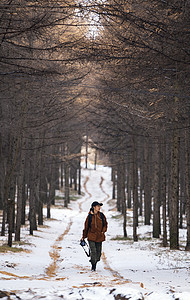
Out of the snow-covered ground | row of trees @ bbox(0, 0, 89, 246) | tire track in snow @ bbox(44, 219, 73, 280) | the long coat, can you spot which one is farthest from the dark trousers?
row of trees @ bbox(0, 0, 89, 246)

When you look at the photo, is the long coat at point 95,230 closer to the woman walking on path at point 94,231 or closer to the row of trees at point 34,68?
the woman walking on path at point 94,231

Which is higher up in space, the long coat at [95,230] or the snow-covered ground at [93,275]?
the long coat at [95,230]

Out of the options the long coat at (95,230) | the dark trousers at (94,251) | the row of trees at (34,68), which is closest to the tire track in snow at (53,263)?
the dark trousers at (94,251)

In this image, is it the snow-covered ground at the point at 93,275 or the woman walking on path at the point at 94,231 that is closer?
Result: the snow-covered ground at the point at 93,275

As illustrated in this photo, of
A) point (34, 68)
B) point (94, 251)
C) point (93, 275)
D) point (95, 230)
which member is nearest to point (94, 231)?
point (95, 230)

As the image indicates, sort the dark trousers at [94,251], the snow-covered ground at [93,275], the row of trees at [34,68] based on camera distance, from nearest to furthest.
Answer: the snow-covered ground at [93,275] < the row of trees at [34,68] < the dark trousers at [94,251]

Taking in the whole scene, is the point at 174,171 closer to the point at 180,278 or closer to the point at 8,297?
the point at 180,278

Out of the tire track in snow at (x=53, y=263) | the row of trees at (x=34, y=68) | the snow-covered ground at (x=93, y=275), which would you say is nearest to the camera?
the snow-covered ground at (x=93, y=275)

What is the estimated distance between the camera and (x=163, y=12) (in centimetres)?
865

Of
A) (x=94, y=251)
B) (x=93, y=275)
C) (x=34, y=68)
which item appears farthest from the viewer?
(x=94, y=251)

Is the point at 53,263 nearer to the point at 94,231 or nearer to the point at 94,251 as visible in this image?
the point at 94,251

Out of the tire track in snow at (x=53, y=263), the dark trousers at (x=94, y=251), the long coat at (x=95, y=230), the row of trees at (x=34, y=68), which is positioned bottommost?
the tire track in snow at (x=53, y=263)

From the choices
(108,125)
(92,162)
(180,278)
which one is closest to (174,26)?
(180,278)

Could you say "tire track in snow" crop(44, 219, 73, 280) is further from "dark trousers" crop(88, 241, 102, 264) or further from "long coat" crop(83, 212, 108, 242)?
"long coat" crop(83, 212, 108, 242)
